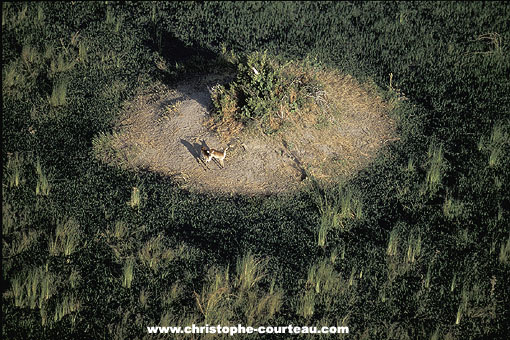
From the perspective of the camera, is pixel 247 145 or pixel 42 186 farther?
pixel 247 145

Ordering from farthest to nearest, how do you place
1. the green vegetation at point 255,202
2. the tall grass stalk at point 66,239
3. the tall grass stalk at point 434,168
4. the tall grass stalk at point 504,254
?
the tall grass stalk at point 434,168
the tall grass stalk at point 66,239
the tall grass stalk at point 504,254
the green vegetation at point 255,202

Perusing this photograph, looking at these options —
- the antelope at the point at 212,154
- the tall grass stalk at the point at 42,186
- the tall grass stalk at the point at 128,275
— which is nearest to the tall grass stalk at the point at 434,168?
the antelope at the point at 212,154

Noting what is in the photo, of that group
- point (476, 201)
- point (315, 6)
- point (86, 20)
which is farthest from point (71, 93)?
point (476, 201)

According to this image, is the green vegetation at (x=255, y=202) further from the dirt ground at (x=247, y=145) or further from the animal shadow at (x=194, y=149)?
the animal shadow at (x=194, y=149)

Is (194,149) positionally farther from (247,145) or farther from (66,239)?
(66,239)

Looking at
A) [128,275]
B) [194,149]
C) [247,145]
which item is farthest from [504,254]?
[128,275]

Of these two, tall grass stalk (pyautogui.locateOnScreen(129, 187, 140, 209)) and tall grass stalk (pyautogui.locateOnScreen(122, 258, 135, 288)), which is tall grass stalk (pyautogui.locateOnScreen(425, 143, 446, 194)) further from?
tall grass stalk (pyautogui.locateOnScreen(122, 258, 135, 288))

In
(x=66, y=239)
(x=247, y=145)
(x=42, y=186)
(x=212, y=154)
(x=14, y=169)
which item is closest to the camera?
(x=66, y=239)
